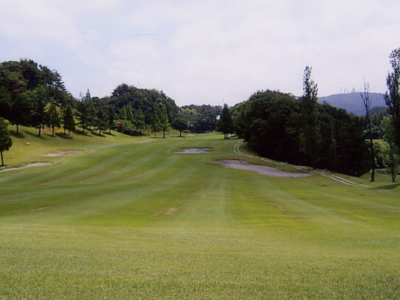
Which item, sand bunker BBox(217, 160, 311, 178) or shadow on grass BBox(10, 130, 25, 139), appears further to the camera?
shadow on grass BBox(10, 130, 25, 139)

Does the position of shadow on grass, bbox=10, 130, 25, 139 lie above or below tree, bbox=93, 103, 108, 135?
below

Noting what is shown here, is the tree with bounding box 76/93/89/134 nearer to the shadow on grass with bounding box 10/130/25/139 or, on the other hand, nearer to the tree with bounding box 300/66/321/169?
the shadow on grass with bounding box 10/130/25/139

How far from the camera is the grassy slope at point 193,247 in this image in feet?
22.0

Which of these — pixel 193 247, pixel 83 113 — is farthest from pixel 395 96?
pixel 83 113

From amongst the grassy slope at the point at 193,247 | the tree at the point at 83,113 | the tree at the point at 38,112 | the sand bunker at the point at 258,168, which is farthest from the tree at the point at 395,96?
the tree at the point at 83,113

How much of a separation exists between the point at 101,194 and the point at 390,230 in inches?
873

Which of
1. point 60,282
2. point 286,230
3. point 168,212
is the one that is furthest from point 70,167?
point 60,282

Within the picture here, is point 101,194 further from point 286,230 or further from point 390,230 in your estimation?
point 390,230

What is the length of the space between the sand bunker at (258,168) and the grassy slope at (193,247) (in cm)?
2109

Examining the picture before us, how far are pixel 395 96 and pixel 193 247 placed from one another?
4552 cm

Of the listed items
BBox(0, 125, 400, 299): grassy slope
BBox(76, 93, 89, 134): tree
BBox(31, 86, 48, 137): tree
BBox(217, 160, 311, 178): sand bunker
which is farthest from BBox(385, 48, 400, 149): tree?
BBox(76, 93, 89, 134): tree

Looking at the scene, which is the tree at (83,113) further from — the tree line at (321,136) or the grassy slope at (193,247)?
the grassy slope at (193,247)

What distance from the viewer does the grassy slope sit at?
22.0 feet

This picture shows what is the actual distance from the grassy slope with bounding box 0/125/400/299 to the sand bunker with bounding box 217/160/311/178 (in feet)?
69.2
